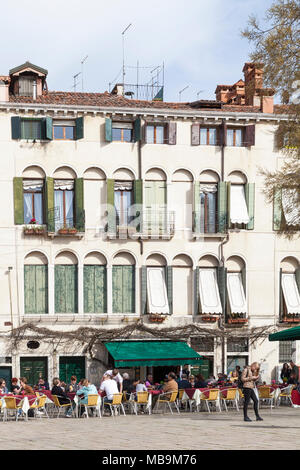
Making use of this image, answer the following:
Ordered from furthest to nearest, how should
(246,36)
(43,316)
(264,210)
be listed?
(264,210)
(43,316)
(246,36)

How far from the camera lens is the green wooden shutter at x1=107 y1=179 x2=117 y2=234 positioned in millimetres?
34688

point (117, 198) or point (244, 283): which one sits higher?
point (117, 198)

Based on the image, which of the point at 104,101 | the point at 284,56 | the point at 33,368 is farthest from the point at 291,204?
the point at 33,368

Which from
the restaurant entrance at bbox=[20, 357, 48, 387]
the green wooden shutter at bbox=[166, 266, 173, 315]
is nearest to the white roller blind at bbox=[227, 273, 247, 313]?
the green wooden shutter at bbox=[166, 266, 173, 315]

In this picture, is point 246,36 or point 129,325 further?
point 129,325

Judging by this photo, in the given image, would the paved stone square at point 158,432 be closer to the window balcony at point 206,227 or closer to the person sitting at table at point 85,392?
the person sitting at table at point 85,392

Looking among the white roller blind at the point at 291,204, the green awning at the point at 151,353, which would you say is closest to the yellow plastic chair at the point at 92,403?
the white roller blind at the point at 291,204

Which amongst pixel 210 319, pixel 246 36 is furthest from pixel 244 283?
pixel 246 36

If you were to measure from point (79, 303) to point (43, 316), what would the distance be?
148 cm

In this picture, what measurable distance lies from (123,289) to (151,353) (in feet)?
9.72

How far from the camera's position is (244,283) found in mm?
35938

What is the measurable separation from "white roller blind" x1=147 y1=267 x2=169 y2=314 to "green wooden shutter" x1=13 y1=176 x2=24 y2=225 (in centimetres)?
556

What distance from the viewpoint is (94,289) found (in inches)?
1361
